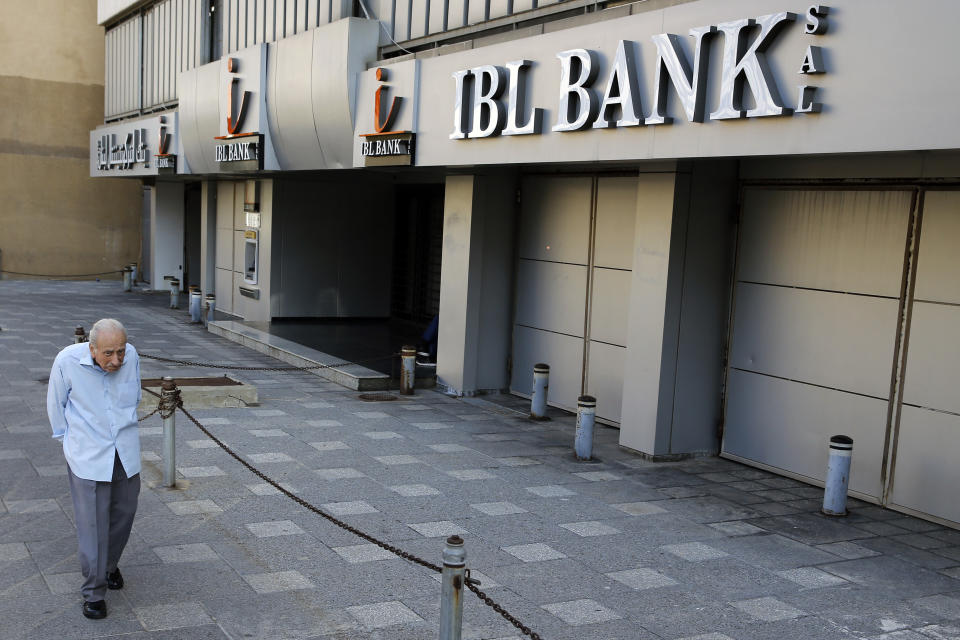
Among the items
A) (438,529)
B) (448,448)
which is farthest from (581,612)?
(448,448)

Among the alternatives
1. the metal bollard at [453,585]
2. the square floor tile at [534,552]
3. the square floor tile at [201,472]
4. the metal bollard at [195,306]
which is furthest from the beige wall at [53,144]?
the metal bollard at [453,585]

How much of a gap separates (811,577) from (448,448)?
445 cm

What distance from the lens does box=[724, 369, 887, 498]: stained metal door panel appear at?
9.20m

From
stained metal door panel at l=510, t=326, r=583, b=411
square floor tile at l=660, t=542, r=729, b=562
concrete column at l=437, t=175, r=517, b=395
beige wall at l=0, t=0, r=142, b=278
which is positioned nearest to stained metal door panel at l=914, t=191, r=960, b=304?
square floor tile at l=660, t=542, r=729, b=562

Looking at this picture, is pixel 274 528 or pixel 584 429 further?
pixel 584 429

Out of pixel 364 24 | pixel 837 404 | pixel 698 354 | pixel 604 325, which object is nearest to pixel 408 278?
pixel 364 24

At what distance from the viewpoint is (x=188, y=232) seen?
95.1ft

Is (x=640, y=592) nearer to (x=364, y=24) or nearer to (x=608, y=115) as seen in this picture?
(x=608, y=115)

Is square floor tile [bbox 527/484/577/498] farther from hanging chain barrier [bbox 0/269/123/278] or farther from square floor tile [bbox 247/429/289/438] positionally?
hanging chain barrier [bbox 0/269/123/278]

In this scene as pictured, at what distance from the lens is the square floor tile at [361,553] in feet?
22.3

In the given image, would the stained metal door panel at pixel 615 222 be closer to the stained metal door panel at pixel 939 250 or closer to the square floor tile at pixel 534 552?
the stained metal door panel at pixel 939 250

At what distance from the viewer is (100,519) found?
566 centimetres

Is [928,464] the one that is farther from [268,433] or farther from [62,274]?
[62,274]

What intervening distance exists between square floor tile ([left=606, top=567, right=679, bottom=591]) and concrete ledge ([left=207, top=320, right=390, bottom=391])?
7.23m
